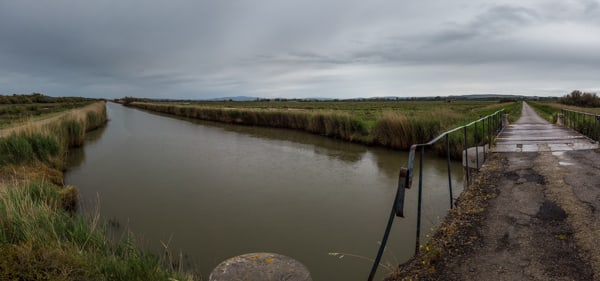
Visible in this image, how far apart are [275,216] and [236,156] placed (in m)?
6.69

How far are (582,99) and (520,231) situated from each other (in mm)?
53843

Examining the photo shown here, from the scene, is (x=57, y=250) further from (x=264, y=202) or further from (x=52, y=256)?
(x=264, y=202)

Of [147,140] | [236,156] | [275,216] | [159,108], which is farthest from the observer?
[159,108]

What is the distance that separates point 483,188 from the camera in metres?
4.96

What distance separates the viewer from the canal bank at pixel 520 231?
2.71m

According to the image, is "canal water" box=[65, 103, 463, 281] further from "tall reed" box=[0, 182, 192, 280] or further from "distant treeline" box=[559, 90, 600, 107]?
"distant treeline" box=[559, 90, 600, 107]

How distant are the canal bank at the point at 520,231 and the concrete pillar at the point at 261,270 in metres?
1.02

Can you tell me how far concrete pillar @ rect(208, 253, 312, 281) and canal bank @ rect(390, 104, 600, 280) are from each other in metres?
1.02

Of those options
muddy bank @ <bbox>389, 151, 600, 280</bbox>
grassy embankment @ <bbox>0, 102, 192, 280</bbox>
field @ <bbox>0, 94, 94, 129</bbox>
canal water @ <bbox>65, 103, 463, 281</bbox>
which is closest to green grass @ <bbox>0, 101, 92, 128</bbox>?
field @ <bbox>0, 94, 94, 129</bbox>

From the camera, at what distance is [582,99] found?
4353 cm

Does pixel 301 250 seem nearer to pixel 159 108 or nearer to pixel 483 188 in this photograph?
pixel 483 188

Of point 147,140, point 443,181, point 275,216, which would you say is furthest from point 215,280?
point 147,140

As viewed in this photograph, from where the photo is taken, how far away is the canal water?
4.80 metres

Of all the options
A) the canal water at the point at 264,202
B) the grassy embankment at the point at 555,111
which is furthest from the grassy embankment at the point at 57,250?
the grassy embankment at the point at 555,111
